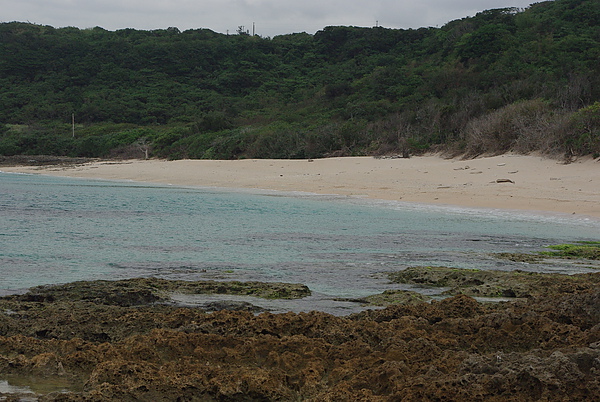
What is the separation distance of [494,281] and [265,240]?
4369mm

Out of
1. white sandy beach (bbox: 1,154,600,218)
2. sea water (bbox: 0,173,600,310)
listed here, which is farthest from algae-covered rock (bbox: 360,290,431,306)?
white sandy beach (bbox: 1,154,600,218)

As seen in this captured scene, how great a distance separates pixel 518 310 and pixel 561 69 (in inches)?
1371

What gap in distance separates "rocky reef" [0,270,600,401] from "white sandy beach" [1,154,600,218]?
33.4 feet

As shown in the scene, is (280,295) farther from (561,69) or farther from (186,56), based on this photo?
(186,56)

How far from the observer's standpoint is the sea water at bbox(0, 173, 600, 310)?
7.14m

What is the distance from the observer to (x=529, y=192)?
16.2m

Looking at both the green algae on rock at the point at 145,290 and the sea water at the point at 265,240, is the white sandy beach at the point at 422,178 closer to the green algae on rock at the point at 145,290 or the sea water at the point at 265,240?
the sea water at the point at 265,240

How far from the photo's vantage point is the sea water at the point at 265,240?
23.4ft

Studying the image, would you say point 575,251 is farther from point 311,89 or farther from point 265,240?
point 311,89

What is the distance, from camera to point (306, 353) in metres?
3.48

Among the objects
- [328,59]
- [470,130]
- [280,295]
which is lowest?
[280,295]

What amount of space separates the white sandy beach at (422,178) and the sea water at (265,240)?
136cm

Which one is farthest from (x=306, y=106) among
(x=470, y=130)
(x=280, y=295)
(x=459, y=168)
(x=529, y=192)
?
(x=280, y=295)

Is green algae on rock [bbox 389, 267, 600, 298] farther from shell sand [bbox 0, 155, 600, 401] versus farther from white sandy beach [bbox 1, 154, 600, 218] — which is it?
white sandy beach [bbox 1, 154, 600, 218]
